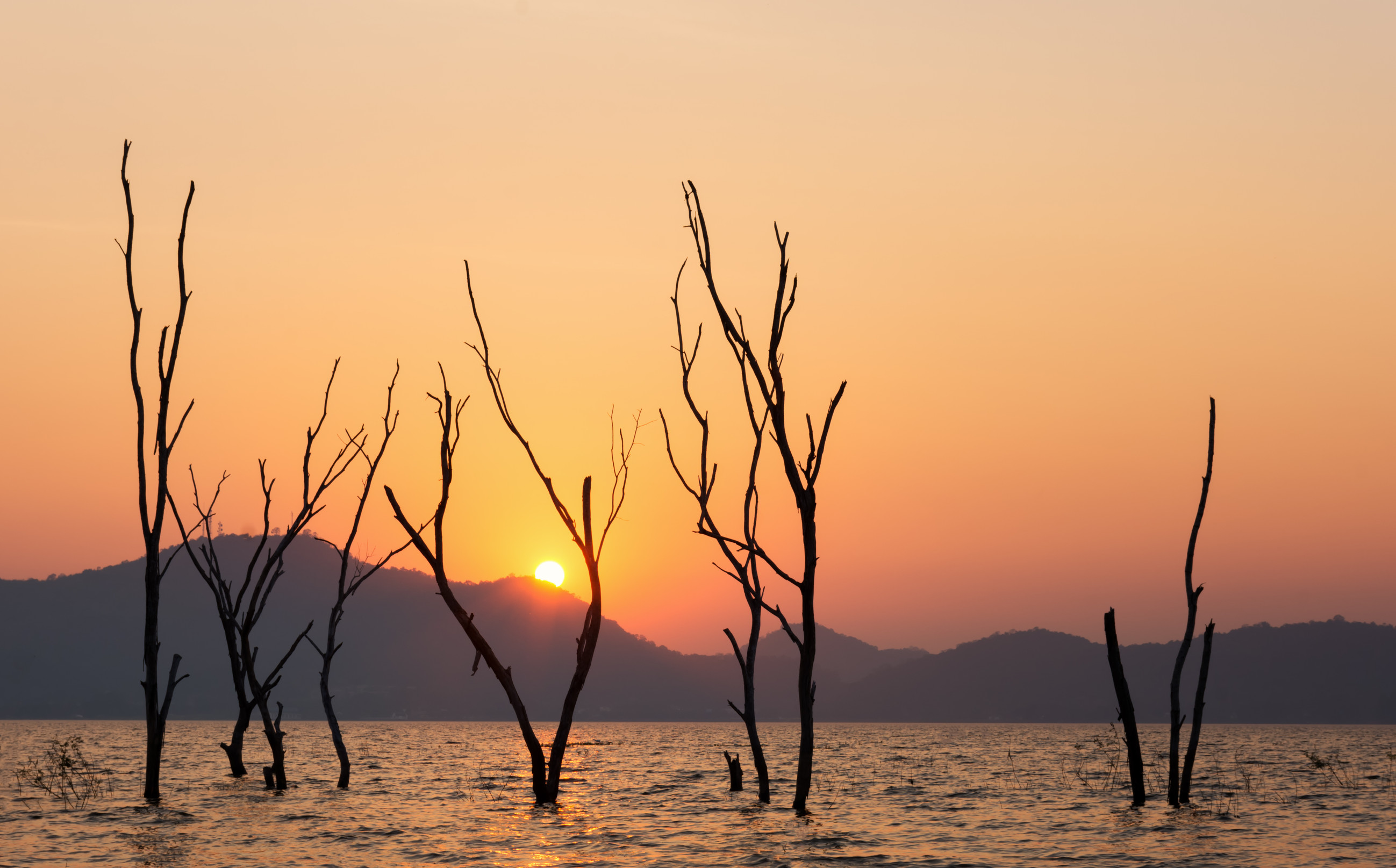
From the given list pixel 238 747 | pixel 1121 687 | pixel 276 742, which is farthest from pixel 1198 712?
pixel 238 747

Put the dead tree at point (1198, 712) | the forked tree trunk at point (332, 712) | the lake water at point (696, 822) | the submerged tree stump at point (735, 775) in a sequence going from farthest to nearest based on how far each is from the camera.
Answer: the submerged tree stump at point (735, 775)
the forked tree trunk at point (332, 712)
the dead tree at point (1198, 712)
the lake water at point (696, 822)

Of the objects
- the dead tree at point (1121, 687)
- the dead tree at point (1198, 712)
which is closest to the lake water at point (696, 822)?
the dead tree at point (1198, 712)

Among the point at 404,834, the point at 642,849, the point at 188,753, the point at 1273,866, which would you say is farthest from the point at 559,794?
the point at 188,753

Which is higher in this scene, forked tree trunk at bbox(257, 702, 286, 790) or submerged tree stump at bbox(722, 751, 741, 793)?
forked tree trunk at bbox(257, 702, 286, 790)

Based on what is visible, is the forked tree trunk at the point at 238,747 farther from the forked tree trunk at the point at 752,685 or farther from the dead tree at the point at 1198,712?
the dead tree at the point at 1198,712

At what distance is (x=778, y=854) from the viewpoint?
19922 mm

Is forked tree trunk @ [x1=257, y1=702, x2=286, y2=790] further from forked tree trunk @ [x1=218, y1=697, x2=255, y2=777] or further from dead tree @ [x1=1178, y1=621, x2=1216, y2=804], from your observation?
dead tree @ [x1=1178, y1=621, x2=1216, y2=804]

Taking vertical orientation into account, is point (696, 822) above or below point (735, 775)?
below

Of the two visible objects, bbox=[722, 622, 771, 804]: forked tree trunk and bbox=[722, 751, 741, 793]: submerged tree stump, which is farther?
bbox=[722, 751, 741, 793]: submerged tree stump

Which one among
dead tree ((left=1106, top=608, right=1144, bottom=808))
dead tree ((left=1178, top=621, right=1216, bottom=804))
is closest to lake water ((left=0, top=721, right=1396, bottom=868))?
dead tree ((left=1178, top=621, right=1216, bottom=804))

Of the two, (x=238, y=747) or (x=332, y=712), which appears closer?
(x=332, y=712)

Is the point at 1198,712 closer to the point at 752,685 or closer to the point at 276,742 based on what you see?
the point at 752,685

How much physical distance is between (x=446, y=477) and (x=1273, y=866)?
1611 cm

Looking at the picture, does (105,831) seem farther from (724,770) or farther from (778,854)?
(724,770)
